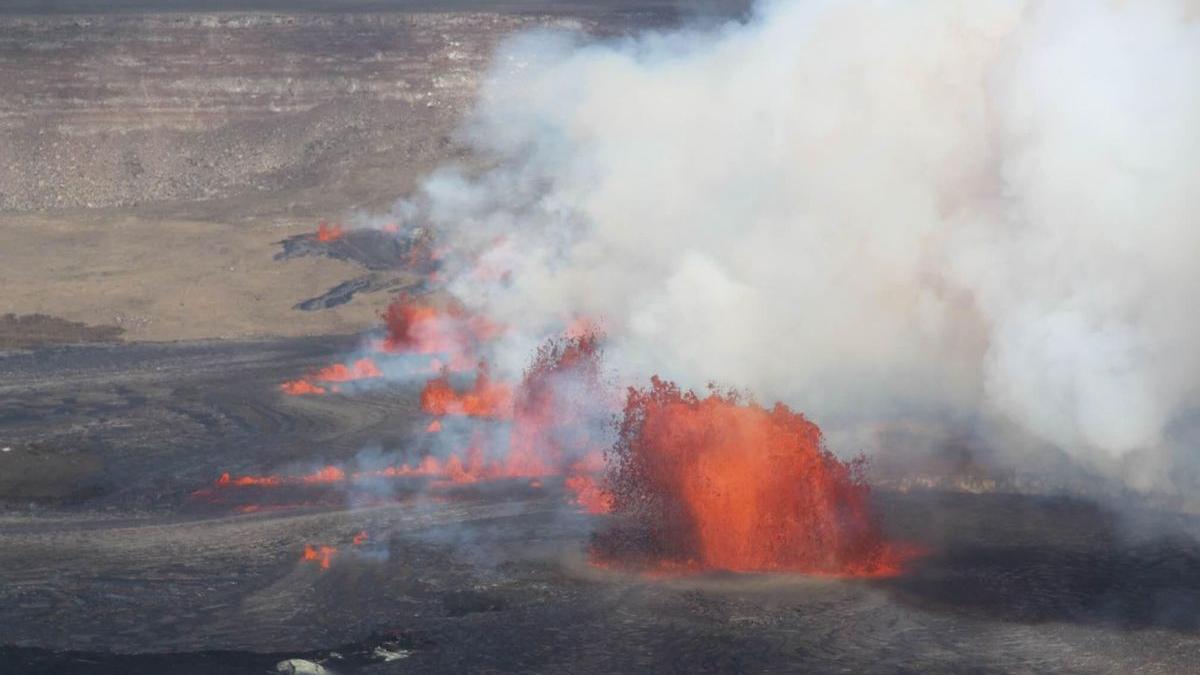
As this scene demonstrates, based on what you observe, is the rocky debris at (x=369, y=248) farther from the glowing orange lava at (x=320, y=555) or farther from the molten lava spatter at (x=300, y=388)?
the glowing orange lava at (x=320, y=555)

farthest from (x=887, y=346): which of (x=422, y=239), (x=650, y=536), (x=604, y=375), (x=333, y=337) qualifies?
(x=422, y=239)

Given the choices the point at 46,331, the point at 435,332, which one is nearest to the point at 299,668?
the point at 435,332

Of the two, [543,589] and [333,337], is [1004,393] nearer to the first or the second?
[543,589]

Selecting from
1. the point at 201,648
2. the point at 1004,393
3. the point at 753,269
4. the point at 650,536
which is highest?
the point at 753,269

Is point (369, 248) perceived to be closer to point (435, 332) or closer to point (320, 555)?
point (435, 332)

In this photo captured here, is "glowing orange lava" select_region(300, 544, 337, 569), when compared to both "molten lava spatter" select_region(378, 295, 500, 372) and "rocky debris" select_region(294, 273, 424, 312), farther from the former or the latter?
"rocky debris" select_region(294, 273, 424, 312)

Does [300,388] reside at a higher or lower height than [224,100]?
lower
